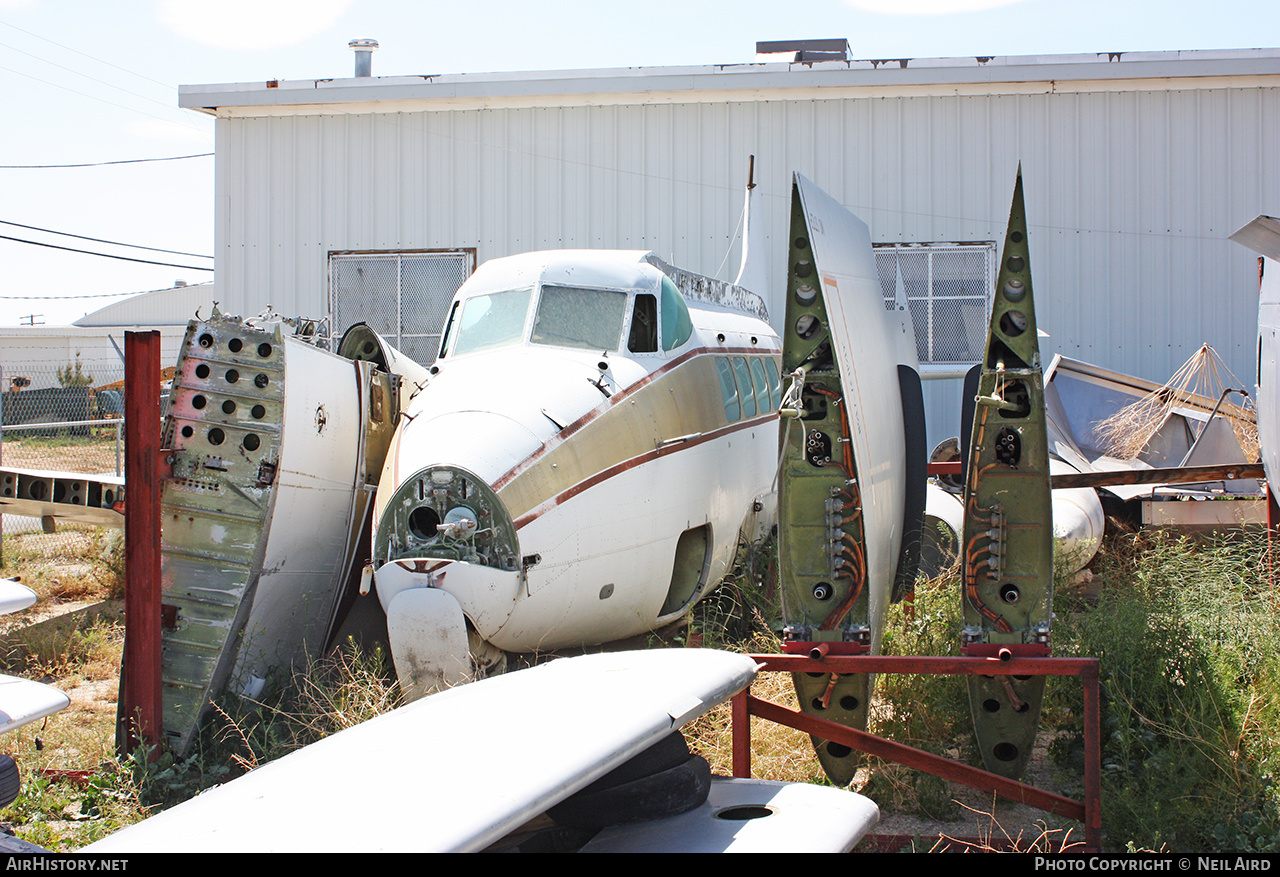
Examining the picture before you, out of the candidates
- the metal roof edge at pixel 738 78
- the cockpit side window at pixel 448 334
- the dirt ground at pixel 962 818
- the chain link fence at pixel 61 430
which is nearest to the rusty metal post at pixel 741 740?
the dirt ground at pixel 962 818

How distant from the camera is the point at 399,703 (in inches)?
241

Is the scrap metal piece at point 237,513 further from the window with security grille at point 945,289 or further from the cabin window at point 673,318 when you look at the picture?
the window with security grille at point 945,289

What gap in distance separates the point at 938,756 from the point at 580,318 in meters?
3.67

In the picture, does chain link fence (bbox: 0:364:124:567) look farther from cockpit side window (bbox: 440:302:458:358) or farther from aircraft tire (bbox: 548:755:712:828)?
aircraft tire (bbox: 548:755:712:828)

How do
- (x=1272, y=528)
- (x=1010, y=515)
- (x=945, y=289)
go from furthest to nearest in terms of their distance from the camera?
1. (x=945, y=289)
2. (x=1272, y=528)
3. (x=1010, y=515)

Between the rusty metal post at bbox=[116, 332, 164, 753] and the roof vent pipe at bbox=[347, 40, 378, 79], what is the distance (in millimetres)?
10739

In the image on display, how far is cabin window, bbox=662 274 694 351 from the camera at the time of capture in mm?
7316

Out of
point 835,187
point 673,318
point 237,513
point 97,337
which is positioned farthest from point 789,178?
point 97,337

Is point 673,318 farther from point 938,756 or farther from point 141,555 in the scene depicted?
point 141,555

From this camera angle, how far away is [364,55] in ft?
51.6

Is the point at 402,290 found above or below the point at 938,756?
above

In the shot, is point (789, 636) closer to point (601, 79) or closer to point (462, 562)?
point (462, 562)

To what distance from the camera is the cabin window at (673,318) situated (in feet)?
24.0

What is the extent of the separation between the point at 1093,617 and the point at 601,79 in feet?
33.0
